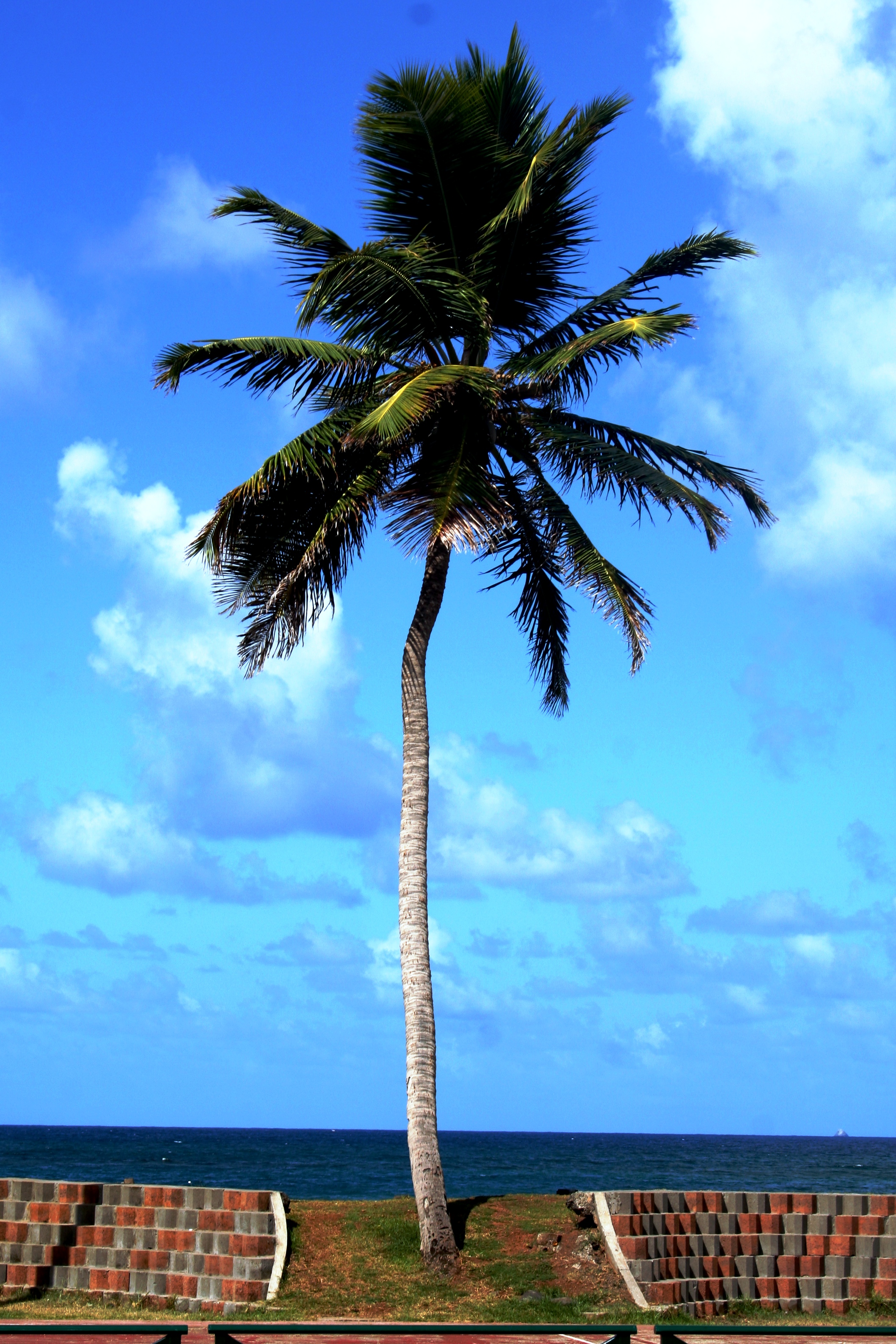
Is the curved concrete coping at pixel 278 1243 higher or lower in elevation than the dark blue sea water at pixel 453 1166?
lower

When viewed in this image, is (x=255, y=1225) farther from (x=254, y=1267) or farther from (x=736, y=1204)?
(x=736, y=1204)

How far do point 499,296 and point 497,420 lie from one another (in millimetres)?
2052

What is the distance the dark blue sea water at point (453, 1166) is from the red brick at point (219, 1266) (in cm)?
1558

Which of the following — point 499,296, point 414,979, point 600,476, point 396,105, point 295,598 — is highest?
point 396,105

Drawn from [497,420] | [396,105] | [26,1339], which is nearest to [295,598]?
[497,420]

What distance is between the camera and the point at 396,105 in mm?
18375

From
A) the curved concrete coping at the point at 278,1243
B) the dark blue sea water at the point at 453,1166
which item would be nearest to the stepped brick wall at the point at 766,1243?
the curved concrete coping at the point at 278,1243

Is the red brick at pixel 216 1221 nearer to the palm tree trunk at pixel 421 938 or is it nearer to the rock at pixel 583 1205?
the palm tree trunk at pixel 421 938

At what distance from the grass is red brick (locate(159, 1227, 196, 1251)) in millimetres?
653

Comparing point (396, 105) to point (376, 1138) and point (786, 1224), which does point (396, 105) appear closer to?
point (786, 1224)

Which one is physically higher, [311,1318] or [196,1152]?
[196,1152]

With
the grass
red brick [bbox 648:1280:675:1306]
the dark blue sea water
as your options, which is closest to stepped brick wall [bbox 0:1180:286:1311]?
the grass

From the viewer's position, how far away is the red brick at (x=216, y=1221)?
634 inches

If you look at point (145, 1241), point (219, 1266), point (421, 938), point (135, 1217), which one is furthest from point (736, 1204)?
point (135, 1217)
